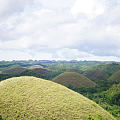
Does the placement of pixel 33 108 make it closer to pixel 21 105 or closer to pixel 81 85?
pixel 21 105

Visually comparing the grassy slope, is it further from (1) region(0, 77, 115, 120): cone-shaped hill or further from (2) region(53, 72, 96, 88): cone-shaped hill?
(1) region(0, 77, 115, 120): cone-shaped hill

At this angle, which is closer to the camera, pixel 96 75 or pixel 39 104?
pixel 39 104

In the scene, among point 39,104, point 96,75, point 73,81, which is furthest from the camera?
point 96,75

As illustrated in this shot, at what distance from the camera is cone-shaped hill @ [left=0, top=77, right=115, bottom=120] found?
9.31 meters

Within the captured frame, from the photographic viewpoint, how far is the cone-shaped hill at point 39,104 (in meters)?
9.31

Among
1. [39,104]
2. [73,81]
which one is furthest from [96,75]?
[39,104]

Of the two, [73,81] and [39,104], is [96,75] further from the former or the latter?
[39,104]

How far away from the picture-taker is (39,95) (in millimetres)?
11094

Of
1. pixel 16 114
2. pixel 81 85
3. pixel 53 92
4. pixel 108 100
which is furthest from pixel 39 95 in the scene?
pixel 81 85

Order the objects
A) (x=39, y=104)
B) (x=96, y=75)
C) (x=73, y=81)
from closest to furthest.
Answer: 1. (x=39, y=104)
2. (x=73, y=81)
3. (x=96, y=75)

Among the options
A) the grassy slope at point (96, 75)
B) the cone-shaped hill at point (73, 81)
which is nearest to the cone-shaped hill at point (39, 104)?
the cone-shaped hill at point (73, 81)

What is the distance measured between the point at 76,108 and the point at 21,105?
143 inches

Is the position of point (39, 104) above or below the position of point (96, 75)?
above

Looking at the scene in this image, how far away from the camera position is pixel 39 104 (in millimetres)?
10078
